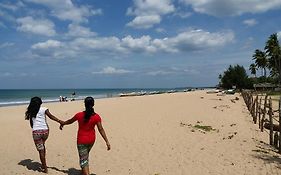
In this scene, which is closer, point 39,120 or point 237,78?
point 39,120

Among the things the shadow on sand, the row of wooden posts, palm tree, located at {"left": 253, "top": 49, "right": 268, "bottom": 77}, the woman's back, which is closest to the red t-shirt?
the woman's back

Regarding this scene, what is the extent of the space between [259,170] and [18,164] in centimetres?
610

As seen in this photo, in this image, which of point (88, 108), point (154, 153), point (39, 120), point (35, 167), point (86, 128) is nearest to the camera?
point (88, 108)

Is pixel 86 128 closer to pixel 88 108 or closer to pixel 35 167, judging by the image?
pixel 88 108

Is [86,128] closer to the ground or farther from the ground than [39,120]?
closer to the ground

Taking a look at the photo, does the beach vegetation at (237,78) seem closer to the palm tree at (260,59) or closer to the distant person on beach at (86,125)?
the palm tree at (260,59)

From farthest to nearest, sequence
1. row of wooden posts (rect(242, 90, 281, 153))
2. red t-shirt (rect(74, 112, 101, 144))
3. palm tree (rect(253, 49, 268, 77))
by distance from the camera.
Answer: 1. palm tree (rect(253, 49, 268, 77))
2. row of wooden posts (rect(242, 90, 281, 153))
3. red t-shirt (rect(74, 112, 101, 144))

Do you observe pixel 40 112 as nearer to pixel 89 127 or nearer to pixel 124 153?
pixel 89 127

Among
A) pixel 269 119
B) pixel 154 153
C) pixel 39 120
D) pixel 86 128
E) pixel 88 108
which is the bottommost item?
pixel 154 153

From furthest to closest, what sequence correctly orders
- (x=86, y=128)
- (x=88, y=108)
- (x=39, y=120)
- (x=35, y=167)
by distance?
(x=35, y=167), (x=39, y=120), (x=86, y=128), (x=88, y=108)

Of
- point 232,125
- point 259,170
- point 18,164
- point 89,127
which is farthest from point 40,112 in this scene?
point 232,125

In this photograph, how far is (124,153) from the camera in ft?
33.6

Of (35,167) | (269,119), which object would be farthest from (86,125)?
(269,119)

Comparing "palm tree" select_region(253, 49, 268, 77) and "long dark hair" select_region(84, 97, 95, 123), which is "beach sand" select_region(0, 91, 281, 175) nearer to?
"long dark hair" select_region(84, 97, 95, 123)
